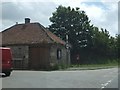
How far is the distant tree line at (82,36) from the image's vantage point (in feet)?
265

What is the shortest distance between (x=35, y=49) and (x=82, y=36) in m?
31.9

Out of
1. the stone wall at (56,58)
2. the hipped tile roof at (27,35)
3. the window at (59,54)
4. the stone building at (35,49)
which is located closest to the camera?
the stone building at (35,49)

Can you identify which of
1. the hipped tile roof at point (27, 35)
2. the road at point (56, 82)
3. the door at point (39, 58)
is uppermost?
the hipped tile roof at point (27, 35)

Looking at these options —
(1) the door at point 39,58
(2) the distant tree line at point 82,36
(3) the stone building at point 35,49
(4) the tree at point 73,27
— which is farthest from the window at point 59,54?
(4) the tree at point 73,27

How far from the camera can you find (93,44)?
8225 centimetres

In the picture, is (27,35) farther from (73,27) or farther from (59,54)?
(73,27)

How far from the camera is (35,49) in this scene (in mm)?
51531

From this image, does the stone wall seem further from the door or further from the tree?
the tree

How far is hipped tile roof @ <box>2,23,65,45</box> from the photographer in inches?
2073

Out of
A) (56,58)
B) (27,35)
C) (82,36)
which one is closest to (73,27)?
(82,36)

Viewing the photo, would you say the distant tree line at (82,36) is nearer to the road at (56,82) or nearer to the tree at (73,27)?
the tree at (73,27)

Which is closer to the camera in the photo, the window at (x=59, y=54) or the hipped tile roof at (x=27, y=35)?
the hipped tile roof at (x=27, y=35)

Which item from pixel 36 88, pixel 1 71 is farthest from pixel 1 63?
pixel 36 88

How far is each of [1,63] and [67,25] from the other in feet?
187
